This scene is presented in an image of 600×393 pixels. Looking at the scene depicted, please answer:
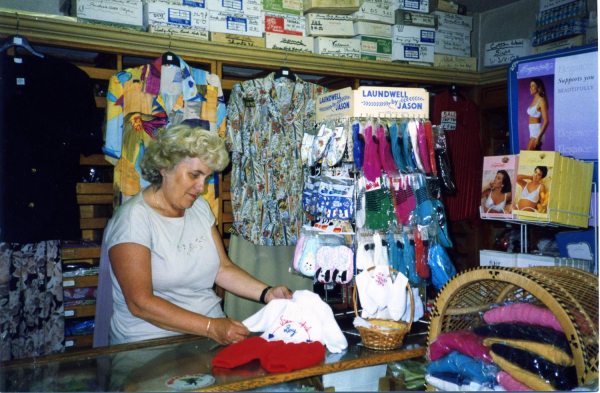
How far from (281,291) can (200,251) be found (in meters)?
0.44

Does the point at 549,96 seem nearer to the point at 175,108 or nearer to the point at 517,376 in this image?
the point at 517,376

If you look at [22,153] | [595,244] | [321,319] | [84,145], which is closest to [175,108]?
[84,145]

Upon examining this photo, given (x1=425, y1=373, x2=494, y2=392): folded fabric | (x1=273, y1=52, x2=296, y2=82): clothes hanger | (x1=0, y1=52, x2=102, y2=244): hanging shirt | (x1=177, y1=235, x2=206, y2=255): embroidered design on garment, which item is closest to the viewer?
(x1=425, y1=373, x2=494, y2=392): folded fabric

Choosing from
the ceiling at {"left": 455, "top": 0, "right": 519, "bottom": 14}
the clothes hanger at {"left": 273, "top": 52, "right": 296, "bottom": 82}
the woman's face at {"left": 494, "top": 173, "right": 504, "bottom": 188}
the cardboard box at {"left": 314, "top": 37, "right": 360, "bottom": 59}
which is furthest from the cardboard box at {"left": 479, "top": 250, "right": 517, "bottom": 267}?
the ceiling at {"left": 455, "top": 0, "right": 519, "bottom": 14}

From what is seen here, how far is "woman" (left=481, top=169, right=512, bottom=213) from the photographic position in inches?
95.1

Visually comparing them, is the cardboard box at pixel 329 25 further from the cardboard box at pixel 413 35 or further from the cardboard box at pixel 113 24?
the cardboard box at pixel 113 24

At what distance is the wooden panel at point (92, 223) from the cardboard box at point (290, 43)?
5.63 feet

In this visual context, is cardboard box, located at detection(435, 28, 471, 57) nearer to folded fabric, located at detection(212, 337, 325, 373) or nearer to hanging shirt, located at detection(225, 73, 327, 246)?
hanging shirt, located at detection(225, 73, 327, 246)

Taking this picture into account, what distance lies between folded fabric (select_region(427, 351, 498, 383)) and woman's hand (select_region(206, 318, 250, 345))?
0.68 metres

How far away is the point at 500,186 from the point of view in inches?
96.3

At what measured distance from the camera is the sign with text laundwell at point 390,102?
286 cm

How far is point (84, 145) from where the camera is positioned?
10.6ft

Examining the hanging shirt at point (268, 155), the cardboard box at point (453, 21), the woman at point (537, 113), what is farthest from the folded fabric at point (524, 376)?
the cardboard box at point (453, 21)

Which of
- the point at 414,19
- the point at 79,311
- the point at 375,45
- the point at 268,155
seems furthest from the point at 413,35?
the point at 79,311
